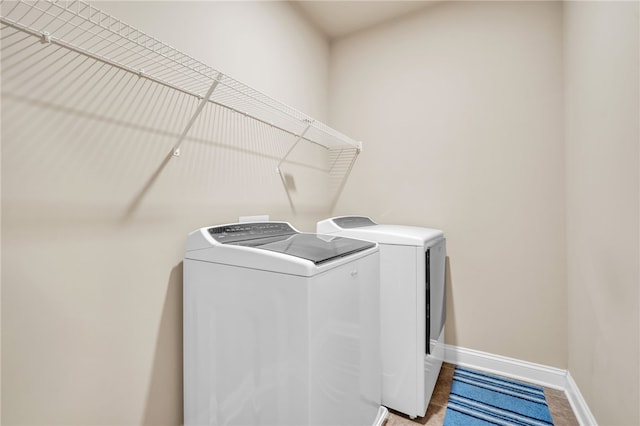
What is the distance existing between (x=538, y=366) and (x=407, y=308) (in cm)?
116

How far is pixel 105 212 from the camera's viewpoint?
3.69ft

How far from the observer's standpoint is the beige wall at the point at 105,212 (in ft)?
3.02

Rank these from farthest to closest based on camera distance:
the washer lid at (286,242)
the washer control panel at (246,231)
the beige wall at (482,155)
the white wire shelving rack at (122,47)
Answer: the beige wall at (482,155) < the washer control panel at (246,231) < the washer lid at (286,242) < the white wire shelving rack at (122,47)

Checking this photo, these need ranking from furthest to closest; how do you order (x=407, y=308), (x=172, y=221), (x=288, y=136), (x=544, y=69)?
(x=288, y=136)
(x=544, y=69)
(x=407, y=308)
(x=172, y=221)

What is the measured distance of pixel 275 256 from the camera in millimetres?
1077

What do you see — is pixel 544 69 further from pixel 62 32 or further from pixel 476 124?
pixel 62 32

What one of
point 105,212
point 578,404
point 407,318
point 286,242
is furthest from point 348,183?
point 578,404

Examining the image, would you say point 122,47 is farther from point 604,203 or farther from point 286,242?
point 604,203

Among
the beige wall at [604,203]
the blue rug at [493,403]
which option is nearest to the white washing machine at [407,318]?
the blue rug at [493,403]

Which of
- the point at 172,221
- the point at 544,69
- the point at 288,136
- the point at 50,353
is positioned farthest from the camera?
the point at 288,136

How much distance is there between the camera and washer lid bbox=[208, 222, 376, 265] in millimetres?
1152

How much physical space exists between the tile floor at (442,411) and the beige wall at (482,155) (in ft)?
0.72

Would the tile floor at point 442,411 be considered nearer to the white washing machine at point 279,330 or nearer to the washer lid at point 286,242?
the white washing machine at point 279,330

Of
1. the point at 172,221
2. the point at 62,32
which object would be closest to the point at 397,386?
the point at 172,221
